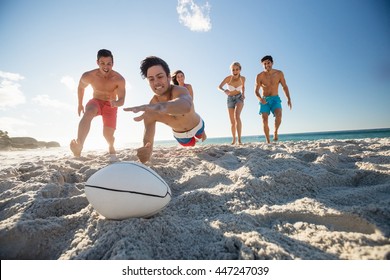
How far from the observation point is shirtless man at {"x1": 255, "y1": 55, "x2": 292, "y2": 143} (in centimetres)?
646

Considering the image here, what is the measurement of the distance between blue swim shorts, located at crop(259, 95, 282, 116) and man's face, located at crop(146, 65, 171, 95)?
4270 mm

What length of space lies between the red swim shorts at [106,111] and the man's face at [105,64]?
2.15ft

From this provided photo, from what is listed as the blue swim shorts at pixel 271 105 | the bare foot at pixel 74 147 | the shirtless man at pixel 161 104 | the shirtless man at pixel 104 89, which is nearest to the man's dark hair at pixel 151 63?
the shirtless man at pixel 161 104

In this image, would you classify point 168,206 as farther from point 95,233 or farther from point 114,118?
point 114,118

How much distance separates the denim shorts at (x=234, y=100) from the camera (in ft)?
22.7

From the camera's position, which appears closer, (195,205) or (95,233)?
(95,233)

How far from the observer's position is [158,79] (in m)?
3.11

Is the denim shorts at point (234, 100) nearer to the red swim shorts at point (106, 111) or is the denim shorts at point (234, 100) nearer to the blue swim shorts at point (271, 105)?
the blue swim shorts at point (271, 105)

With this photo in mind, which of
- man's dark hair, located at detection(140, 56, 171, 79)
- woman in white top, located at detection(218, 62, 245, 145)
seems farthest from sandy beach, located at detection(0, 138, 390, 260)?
woman in white top, located at detection(218, 62, 245, 145)

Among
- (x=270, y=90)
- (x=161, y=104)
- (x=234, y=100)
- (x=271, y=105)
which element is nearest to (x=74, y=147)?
(x=161, y=104)

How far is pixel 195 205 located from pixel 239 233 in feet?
1.79

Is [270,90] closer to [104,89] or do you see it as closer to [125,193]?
[104,89]
